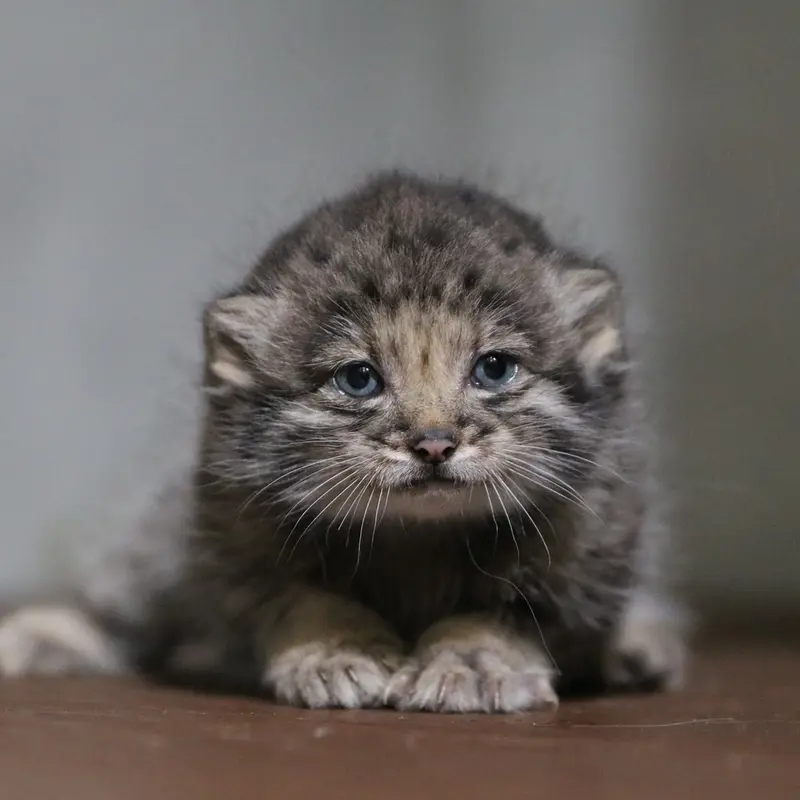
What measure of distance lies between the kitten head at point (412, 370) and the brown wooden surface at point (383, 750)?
0.90 ft

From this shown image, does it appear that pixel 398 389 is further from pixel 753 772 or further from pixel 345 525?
pixel 753 772

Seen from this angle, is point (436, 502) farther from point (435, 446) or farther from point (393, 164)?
point (393, 164)

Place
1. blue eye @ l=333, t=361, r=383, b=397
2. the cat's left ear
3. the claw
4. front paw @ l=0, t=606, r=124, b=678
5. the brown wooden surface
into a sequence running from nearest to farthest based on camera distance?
the brown wooden surface, the claw, blue eye @ l=333, t=361, r=383, b=397, the cat's left ear, front paw @ l=0, t=606, r=124, b=678

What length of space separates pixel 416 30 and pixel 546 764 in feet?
5.84

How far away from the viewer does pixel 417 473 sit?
128cm

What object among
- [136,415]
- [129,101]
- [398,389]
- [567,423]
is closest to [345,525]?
[398,389]

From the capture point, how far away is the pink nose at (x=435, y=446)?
1.26 metres

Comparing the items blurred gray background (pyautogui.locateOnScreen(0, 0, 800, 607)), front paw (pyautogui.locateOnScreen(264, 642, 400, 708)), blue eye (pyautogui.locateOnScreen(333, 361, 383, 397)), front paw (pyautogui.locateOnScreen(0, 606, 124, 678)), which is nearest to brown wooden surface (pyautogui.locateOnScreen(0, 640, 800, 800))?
front paw (pyautogui.locateOnScreen(264, 642, 400, 708))

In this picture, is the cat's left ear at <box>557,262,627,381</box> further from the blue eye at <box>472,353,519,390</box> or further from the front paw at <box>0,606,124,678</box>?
the front paw at <box>0,606,124,678</box>

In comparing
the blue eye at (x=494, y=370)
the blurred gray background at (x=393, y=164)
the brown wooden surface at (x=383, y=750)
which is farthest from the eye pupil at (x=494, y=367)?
the blurred gray background at (x=393, y=164)

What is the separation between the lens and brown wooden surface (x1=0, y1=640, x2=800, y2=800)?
0.92 meters

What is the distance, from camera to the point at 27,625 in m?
1.67

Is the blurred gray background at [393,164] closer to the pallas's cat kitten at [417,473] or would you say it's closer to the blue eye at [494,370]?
the pallas's cat kitten at [417,473]

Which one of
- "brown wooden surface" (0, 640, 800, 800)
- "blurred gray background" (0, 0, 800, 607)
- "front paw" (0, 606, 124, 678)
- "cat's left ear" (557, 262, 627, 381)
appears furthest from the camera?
"blurred gray background" (0, 0, 800, 607)
